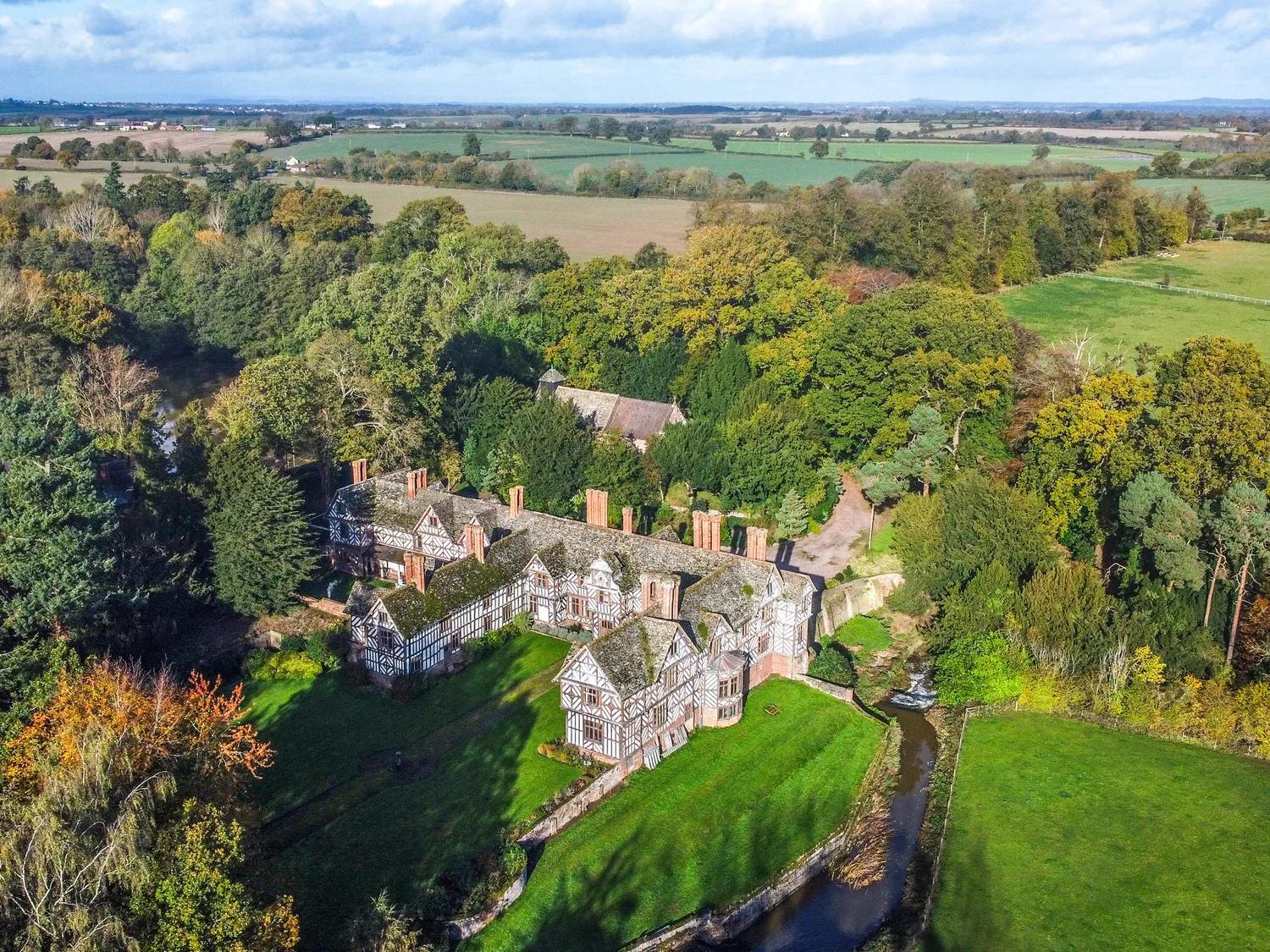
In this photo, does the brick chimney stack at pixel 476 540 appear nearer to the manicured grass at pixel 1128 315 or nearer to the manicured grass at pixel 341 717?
the manicured grass at pixel 341 717

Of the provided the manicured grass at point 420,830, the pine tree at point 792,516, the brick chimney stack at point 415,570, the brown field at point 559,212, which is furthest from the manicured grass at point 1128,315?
the manicured grass at point 420,830

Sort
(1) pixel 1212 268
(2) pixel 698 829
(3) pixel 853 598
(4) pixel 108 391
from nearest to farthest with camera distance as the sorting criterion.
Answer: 1. (2) pixel 698 829
2. (3) pixel 853 598
3. (4) pixel 108 391
4. (1) pixel 1212 268

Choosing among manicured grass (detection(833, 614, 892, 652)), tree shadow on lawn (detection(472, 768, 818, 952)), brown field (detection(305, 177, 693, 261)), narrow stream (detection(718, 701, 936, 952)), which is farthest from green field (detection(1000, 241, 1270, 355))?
tree shadow on lawn (detection(472, 768, 818, 952))

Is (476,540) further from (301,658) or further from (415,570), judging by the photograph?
(301,658)

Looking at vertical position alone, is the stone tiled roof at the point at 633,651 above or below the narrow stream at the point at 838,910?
above

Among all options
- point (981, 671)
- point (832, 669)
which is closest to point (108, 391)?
point (832, 669)

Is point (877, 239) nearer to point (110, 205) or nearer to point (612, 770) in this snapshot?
point (612, 770)
